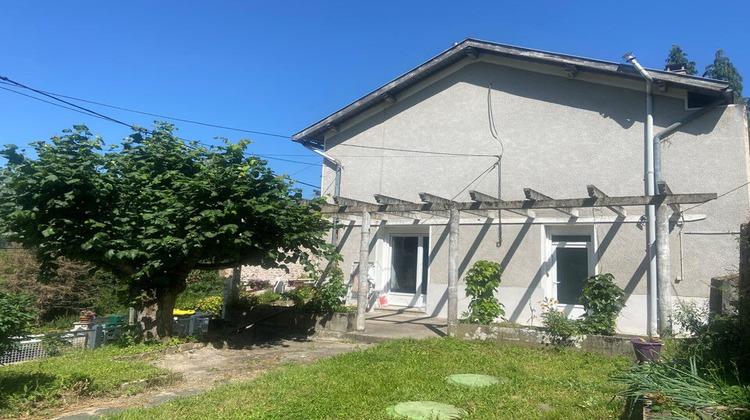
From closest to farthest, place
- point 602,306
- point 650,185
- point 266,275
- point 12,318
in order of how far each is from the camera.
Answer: point 12,318 < point 602,306 < point 650,185 < point 266,275

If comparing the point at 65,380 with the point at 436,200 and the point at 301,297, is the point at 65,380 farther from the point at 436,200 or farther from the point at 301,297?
the point at 436,200

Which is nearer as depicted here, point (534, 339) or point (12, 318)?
point (12, 318)

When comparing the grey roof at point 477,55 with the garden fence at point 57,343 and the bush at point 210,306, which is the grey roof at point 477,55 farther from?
the garden fence at point 57,343

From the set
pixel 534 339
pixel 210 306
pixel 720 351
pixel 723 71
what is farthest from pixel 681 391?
pixel 723 71

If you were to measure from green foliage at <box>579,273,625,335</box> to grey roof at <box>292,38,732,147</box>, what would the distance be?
4340 mm

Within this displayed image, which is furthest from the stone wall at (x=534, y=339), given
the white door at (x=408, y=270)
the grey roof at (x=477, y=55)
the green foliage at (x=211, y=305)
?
the green foliage at (x=211, y=305)

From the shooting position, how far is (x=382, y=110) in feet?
46.4

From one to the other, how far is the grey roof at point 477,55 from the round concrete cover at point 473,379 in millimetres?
7184

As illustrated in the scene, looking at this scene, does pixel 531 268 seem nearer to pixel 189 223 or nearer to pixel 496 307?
pixel 496 307

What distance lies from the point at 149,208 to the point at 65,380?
3.23 m

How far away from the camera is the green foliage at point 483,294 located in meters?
9.42

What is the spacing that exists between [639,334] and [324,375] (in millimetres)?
6729

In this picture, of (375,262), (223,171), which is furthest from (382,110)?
(223,171)

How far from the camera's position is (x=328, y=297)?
35.1 feet
